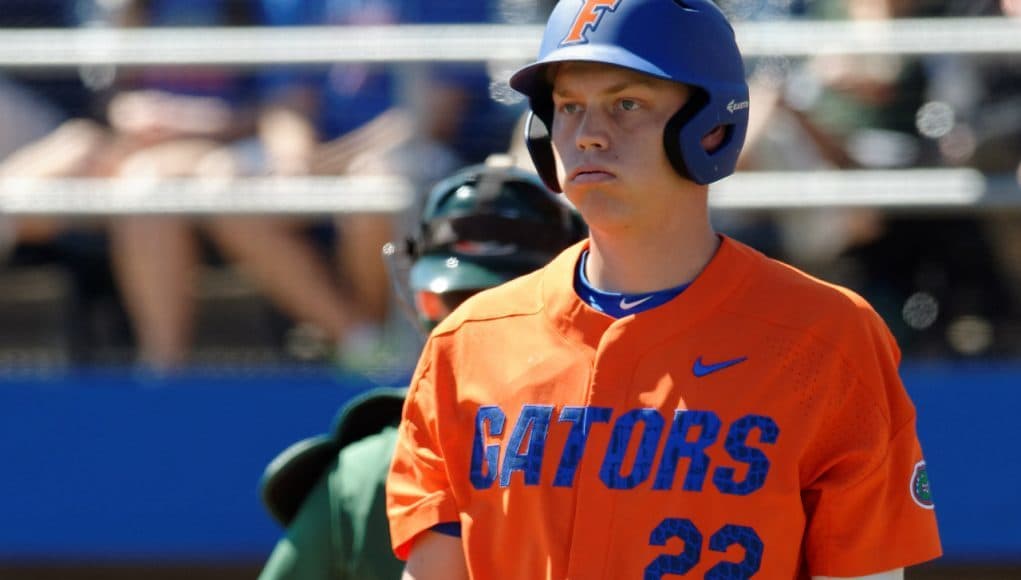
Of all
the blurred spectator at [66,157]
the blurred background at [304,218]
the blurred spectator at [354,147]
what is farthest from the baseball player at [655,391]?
the blurred spectator at [66,157]

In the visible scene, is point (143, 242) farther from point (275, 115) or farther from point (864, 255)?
point (864, 255)

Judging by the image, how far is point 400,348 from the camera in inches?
172

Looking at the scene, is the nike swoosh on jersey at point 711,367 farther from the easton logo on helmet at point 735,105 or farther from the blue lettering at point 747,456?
the easton logo on helmet at point 735,105

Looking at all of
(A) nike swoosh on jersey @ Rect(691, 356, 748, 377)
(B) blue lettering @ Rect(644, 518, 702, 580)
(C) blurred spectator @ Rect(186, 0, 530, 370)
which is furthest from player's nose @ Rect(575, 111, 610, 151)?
(C) blurred spectator @ Rect(186, 0, 530, 370)

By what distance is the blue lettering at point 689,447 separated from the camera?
5.81 ft

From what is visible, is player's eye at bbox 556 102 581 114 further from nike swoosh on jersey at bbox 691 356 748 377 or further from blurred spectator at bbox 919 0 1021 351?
blurred spectator at bbox 919 0 1021 351

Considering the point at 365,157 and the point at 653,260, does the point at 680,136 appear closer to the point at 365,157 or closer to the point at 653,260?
the point at 653,260

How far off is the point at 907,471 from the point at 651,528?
0.95 ft

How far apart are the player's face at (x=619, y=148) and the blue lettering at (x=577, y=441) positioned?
0.21 meters

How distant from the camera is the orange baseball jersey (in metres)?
1.75

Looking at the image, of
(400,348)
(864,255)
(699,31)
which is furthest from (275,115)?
(699,31)

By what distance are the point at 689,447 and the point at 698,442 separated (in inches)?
0.4

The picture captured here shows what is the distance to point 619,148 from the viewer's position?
1.85 meters

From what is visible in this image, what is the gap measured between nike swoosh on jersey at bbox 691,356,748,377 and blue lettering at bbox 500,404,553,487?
16 centimetres
